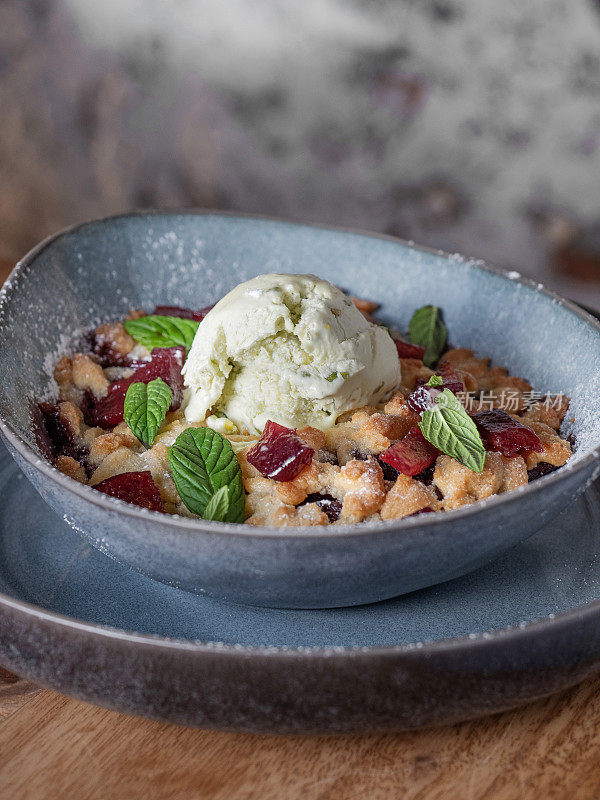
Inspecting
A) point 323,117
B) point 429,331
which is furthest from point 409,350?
point 323,117

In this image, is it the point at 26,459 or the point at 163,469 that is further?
the point at 163,469

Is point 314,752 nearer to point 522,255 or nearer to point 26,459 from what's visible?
point 26,459

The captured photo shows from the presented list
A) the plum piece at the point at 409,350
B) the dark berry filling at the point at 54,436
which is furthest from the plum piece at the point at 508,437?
the dark berry filling at the point at 54,436

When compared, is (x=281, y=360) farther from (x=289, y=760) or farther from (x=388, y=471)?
(x=289, y=760)

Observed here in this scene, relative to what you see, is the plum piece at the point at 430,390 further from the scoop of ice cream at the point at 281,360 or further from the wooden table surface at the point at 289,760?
the wooden table surface at the point at 289,760

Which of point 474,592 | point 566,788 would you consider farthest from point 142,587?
point 566,788

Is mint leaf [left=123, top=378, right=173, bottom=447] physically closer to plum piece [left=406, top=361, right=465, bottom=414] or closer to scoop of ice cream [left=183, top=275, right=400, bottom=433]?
scoop of ice cream [left=183, top=275, right=400, bottom=433]
